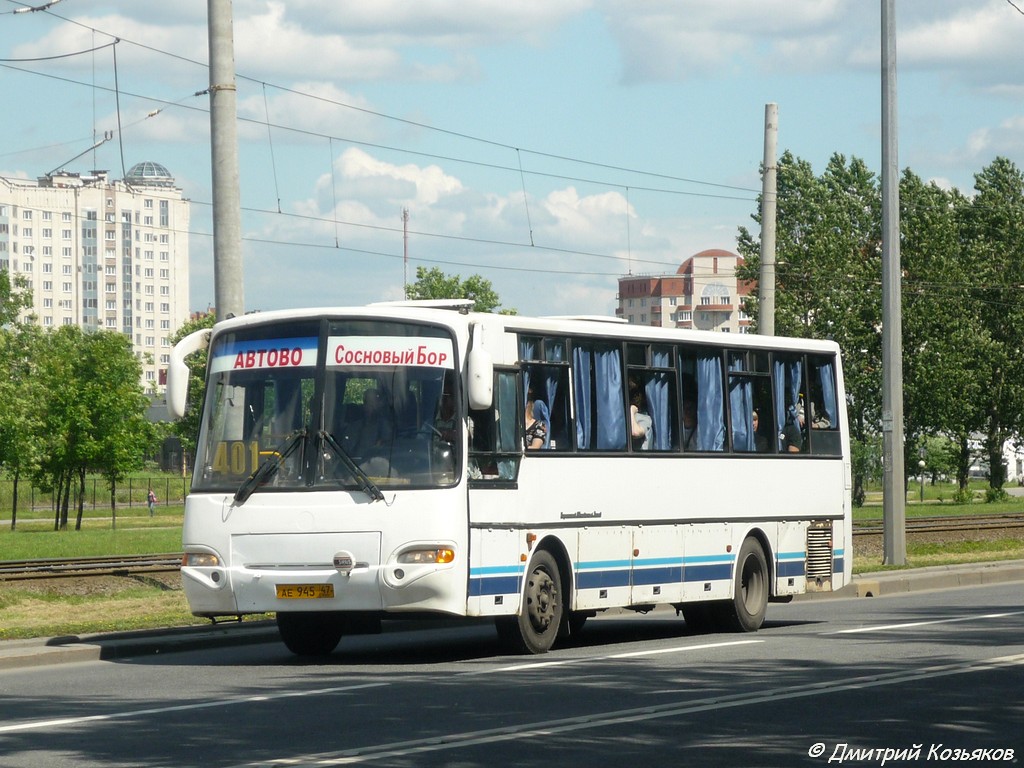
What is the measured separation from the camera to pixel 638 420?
1722cm

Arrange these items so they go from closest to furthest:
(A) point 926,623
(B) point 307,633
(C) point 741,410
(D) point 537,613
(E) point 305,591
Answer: (E) point 305,591, (D) point 537,613, (B) point 307,633, (A) point 926,623, (C) point 741,410

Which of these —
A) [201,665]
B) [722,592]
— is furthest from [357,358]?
[722,592]

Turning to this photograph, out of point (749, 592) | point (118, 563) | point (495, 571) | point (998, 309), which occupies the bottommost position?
point (118, 563)

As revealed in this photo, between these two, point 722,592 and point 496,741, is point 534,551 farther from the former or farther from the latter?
point 496,741

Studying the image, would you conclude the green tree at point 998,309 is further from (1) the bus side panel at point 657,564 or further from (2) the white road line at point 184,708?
(2) the white road line at point 184,708

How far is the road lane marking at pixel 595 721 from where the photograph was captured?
894cm

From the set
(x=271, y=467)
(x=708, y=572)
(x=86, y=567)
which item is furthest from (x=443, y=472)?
(x=86, y=567)

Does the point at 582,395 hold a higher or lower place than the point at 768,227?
lower

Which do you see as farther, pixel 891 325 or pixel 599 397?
pixel 891 325

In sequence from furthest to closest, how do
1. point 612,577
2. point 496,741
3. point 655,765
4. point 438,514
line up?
point 612,577, point 438,514, point 496,741, point 655,765

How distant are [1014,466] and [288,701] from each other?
170691mm

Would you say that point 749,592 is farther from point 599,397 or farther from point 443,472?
point 443,472

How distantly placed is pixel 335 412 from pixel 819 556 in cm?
759

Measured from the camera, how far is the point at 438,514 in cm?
1427
